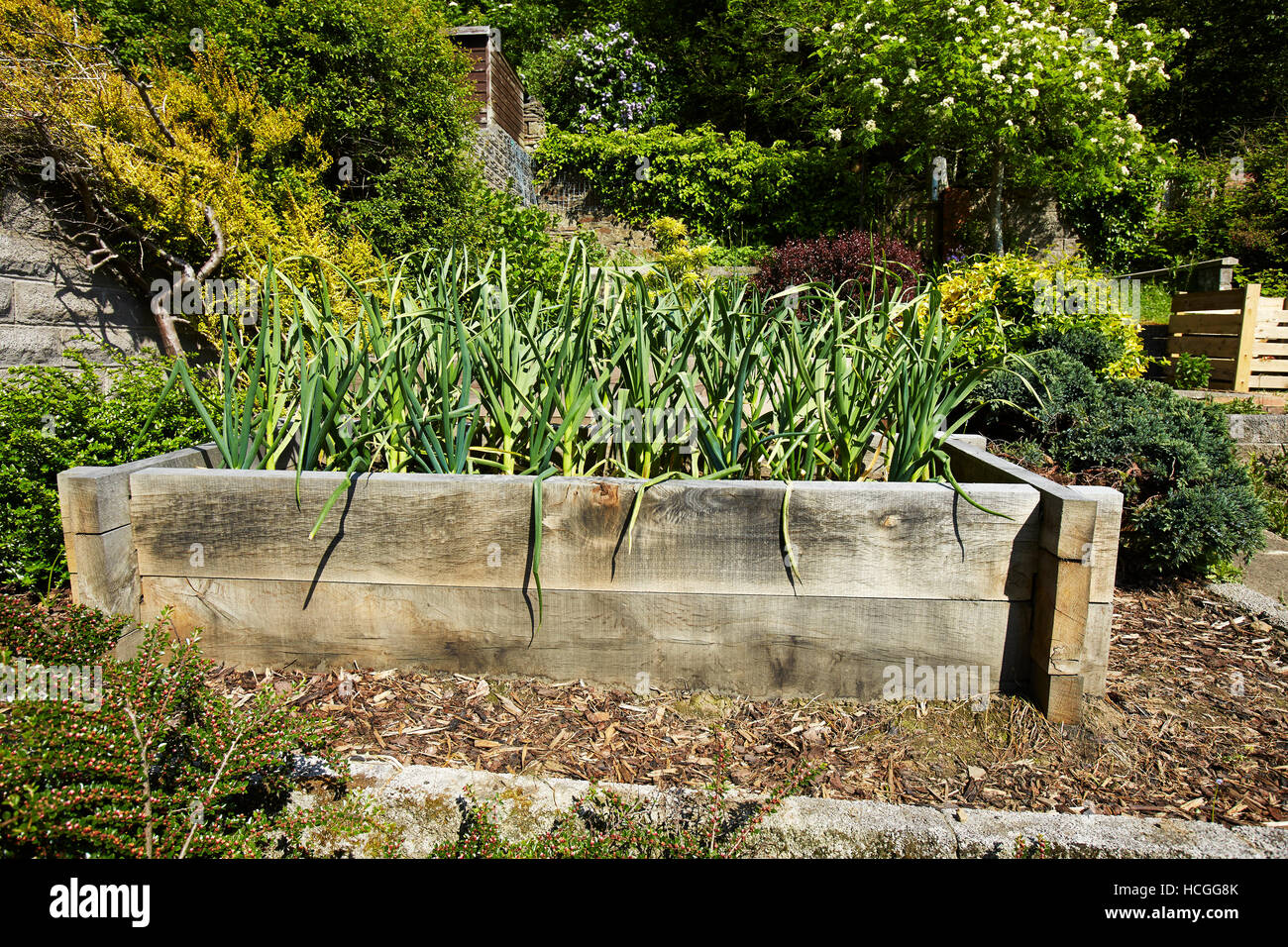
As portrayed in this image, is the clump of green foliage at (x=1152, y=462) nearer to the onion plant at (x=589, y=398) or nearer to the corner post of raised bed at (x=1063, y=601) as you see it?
the onion plant at (x=589, y=398)

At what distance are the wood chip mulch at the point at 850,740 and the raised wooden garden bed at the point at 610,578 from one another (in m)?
0.06

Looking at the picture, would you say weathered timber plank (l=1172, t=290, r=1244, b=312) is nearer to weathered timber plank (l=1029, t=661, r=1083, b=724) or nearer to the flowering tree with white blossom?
the flowering tree with white blossom

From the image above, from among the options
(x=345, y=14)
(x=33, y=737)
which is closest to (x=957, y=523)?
(x=33, y=737)

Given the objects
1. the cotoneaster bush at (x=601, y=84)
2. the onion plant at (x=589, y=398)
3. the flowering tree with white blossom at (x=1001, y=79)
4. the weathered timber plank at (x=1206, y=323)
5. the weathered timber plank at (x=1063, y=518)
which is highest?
the cotoneaster bush at (x=601, y=84)

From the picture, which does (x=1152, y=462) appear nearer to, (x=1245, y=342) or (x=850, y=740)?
(x=850, y=740)

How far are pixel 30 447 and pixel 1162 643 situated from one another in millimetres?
3413

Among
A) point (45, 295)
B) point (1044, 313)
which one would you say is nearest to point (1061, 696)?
point (1044, 313)

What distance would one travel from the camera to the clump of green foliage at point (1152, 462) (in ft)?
8.39

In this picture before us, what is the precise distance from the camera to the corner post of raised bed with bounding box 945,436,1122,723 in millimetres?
1568

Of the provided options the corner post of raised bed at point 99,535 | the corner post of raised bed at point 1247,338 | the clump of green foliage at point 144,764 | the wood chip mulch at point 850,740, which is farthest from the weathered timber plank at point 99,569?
the corner post of raised bed at point 1247,338

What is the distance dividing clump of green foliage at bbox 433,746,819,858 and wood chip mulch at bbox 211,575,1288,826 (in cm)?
15

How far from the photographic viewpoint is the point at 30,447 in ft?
6.74

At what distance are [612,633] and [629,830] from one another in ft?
1.78
